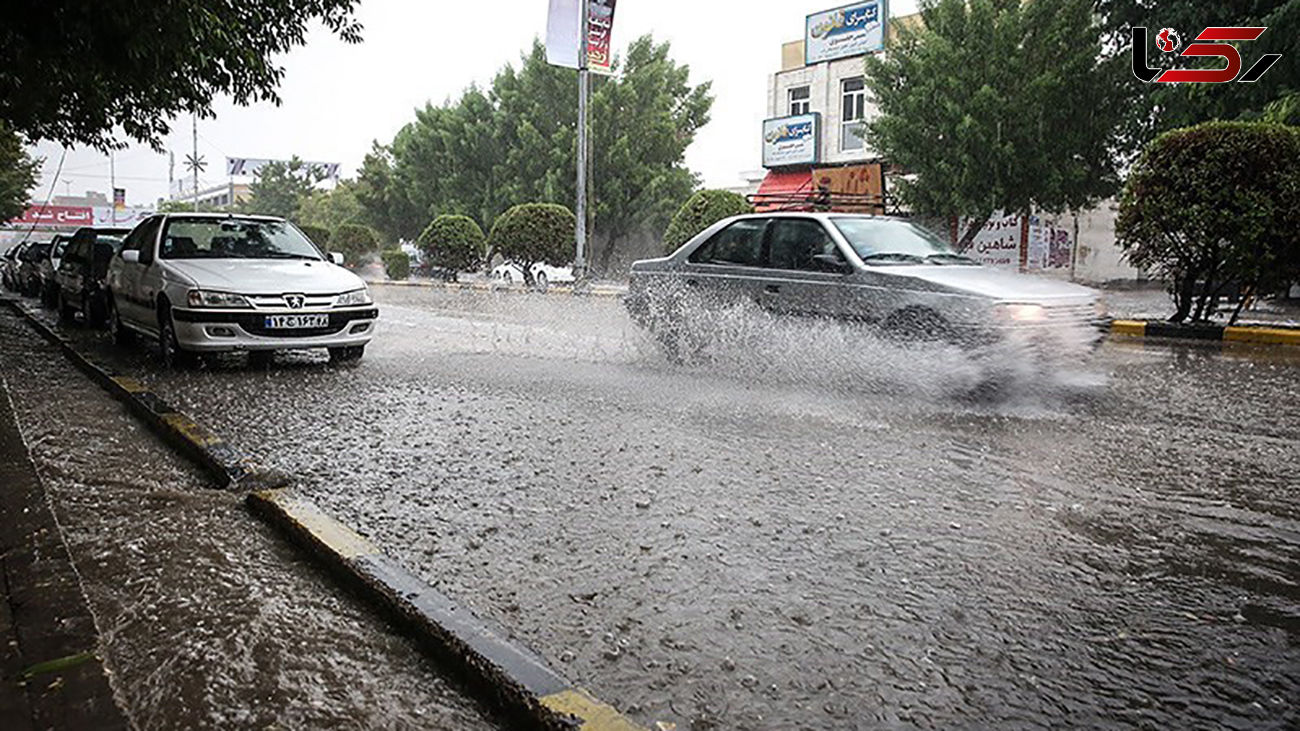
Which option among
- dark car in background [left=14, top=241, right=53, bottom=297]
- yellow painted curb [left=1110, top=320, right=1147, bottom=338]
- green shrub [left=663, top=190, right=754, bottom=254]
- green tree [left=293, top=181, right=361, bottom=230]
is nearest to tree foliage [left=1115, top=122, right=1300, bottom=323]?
yellow painted curb [left=1110, top=320, right=1147, bottom=338]

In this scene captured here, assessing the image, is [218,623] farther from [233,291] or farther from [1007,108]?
[1007,108]

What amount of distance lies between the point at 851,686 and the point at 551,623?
3.19ft

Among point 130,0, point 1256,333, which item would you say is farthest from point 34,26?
point 1256,333

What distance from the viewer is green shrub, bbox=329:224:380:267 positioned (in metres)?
47.1

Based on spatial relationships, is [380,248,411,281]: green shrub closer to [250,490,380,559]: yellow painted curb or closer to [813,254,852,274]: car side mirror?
[813,254,852,274]: car side mirror

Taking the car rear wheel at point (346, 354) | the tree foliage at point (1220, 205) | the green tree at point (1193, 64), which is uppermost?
the green tree at point (1193, 64)

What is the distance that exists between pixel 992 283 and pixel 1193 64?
17733mm

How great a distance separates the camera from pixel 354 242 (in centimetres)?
4703

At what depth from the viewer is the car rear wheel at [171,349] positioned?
29.0ft

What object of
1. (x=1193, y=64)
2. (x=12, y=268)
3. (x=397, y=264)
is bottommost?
(x=12, y=268)

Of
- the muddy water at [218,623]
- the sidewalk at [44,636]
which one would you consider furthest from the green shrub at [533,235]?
the sidewalk at [44,636]

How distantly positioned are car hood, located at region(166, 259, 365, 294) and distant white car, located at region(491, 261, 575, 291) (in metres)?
21.5

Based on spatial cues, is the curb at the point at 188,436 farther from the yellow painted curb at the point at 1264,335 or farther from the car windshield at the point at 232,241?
the yellow painted curb at the point at 1264,335

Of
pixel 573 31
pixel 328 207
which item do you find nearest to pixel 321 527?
pixel 573 31
